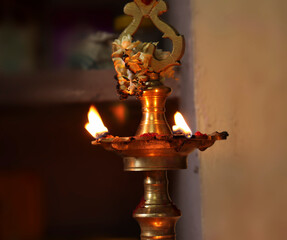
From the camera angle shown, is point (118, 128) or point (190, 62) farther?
point (118, 128)

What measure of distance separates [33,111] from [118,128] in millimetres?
213

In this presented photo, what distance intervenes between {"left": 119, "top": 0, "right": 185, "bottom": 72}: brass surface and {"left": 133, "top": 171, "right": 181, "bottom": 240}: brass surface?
5.9 inches

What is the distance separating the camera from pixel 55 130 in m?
1.27

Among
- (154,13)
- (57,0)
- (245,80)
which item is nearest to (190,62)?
(245,80)

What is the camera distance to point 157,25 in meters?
0.68

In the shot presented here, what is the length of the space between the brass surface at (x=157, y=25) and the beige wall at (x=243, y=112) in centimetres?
26

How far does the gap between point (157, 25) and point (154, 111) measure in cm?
12

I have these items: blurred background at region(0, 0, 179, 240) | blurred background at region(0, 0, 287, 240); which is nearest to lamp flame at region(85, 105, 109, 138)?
blurred background at region(0, 0, 287, 240)

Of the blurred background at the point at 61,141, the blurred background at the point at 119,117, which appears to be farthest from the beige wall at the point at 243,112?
the blurred background at the point at 61,141

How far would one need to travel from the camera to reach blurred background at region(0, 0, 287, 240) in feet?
2.99

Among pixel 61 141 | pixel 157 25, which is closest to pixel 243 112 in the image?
pixel 157 25

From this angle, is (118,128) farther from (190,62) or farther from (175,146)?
(175,146)

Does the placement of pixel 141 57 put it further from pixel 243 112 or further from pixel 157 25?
pixel 243 112

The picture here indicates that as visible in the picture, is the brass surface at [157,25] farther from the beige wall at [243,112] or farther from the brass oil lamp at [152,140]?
the beige wall at [243,112]
